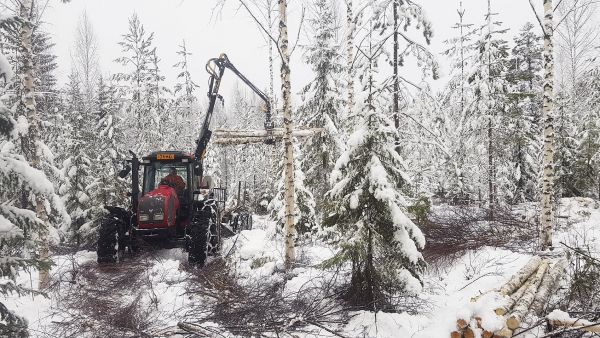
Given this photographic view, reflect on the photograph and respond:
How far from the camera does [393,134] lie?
635cm

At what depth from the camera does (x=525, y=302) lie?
18.3 feet

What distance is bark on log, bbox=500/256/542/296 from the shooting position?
603 cm

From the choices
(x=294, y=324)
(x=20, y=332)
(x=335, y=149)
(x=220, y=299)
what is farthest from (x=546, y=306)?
(x=335, y=149)

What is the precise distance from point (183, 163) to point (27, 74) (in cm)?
405

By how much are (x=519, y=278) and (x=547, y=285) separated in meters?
0.41

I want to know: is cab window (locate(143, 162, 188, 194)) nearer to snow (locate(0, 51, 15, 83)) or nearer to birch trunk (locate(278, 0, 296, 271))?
birch trunk (locate(278, 0, 296, 271))

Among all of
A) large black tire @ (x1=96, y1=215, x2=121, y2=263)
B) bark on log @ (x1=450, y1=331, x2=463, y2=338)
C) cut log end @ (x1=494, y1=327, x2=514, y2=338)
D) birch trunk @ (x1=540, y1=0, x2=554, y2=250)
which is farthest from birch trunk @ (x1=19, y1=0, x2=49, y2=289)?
birch trunk @ (x1=540, y1=0, x2=554, y2=250)

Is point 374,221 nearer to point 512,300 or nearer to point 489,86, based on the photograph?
point 512,300

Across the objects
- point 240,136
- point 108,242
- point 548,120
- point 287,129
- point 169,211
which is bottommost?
point 108,242

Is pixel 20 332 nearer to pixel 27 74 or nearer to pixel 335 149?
pixel 27 74

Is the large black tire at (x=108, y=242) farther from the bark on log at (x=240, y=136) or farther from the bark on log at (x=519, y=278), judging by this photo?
the bark on log at (x=519, y=278)

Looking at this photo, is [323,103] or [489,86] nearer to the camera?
[323,103]

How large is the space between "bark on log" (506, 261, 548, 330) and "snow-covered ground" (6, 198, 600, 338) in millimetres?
266

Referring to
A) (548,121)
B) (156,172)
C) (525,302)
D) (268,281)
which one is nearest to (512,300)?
(525,302)
